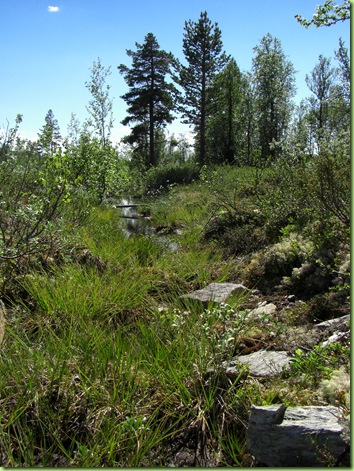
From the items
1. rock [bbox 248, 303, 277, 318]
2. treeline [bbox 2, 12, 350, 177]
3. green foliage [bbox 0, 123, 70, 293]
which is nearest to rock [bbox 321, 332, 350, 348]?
rock [bbox 248, 303, 277, 318]

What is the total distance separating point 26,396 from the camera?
3.11m

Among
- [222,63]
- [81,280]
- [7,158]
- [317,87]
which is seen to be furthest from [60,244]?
[317,87]

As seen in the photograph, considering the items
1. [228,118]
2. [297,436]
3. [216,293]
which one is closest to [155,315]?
[216,293]

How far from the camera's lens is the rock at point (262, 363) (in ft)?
10.8

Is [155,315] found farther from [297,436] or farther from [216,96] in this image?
[216,96]

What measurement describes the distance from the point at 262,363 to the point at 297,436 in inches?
42.9

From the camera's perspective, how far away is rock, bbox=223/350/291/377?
3.29 m

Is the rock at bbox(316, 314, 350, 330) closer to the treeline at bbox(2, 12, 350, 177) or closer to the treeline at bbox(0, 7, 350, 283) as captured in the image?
the treeline at bbox(0, 7, 350, 283)

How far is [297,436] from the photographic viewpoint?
2.35 meters

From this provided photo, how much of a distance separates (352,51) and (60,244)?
4643mm

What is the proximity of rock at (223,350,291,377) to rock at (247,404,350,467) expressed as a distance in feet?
2.39

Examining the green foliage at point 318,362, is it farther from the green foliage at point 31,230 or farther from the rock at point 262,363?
the green foliage at point 31,230

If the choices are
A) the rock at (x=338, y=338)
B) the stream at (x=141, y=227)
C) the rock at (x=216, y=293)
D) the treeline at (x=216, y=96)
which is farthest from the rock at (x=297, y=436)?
the treeline at (x=216, y=96)

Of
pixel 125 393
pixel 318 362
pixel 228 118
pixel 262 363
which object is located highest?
pixel 228 118
